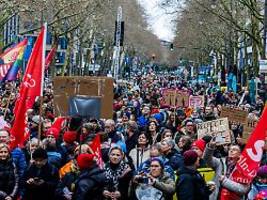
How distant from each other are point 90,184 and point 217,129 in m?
4.53

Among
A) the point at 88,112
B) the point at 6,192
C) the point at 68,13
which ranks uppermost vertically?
the point at 68,13

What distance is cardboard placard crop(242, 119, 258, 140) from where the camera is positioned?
1330cm

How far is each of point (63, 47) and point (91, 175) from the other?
61.3 metres

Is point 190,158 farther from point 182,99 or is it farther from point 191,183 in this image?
point 182,99

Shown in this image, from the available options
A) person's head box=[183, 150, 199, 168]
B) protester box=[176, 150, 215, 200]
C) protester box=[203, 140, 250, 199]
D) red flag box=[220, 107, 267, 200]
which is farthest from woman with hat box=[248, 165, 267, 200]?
person's head box=[183, 150, 199, 168]

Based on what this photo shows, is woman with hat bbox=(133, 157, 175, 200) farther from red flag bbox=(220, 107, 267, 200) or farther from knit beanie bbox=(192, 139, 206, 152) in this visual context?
knit beanie bbox=(192, 139, 206, 152)

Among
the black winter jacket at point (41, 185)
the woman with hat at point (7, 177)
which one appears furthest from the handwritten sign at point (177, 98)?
the black winter jacket at point (41, 185)

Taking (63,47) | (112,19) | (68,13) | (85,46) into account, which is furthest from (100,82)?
(63,47)

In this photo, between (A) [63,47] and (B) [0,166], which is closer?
(B) [0,166]

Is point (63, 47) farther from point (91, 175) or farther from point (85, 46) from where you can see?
point (91, 175)

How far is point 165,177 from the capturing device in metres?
9.51

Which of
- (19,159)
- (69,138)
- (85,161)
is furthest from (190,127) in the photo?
(85,161)

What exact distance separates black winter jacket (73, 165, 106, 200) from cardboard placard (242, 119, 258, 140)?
4318 millimetres

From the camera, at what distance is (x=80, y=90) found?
14047 mm
